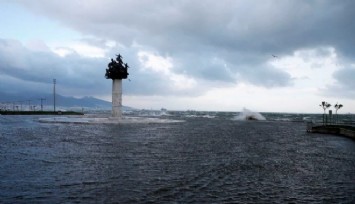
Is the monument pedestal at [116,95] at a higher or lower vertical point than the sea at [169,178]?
higher

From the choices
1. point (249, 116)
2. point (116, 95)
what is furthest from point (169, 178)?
point (249, 116)

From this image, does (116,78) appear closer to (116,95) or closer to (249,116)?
(116,95)

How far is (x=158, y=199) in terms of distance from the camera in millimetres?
12766

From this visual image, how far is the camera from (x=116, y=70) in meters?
75.9

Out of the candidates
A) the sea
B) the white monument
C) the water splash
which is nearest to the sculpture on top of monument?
the white monument

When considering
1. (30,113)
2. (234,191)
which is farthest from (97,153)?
(30,113)

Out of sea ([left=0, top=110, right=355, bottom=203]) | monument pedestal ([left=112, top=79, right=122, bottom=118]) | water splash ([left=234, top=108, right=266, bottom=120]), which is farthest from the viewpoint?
water splash ([left=234, top=108, right=266, bottom=120])

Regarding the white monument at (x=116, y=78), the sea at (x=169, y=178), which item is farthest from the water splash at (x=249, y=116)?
the sea at (x=169, y=178)

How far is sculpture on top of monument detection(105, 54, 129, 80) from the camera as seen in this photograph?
249 feet

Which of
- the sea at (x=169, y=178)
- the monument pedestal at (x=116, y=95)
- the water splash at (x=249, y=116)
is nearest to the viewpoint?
the sea at (x=169, y=178)

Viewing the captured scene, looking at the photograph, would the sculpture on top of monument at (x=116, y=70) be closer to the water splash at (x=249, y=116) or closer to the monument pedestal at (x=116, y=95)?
the monument pedestal at (x=116, y=95)

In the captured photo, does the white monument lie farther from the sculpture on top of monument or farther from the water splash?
the water splash

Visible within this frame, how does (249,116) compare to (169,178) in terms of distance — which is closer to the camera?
(169,178)

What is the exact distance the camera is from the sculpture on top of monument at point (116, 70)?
76000 millimetres
